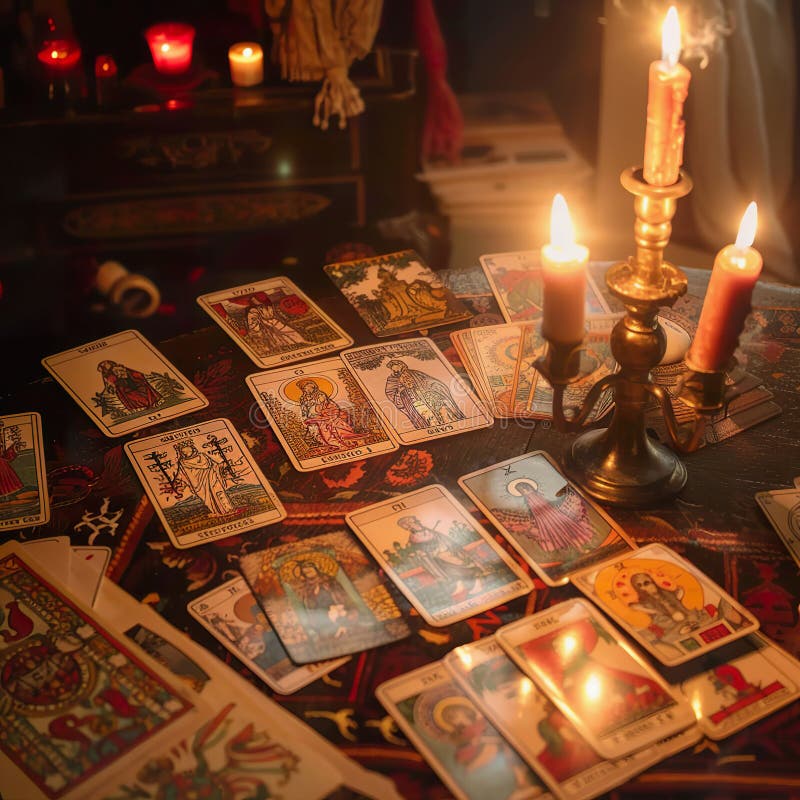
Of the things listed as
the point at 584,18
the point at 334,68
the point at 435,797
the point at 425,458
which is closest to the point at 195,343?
the point at 425,458

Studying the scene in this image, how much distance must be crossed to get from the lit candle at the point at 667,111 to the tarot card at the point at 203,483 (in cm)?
71

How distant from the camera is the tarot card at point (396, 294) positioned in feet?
6.04

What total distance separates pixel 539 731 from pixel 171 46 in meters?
2.37

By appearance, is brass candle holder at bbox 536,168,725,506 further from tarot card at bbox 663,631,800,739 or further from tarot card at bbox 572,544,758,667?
tarot card at bbox 663,631,800,739

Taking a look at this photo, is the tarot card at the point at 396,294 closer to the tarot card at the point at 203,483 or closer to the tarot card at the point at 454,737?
the tarot card at the point at 203,483

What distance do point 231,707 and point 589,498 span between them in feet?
1.96

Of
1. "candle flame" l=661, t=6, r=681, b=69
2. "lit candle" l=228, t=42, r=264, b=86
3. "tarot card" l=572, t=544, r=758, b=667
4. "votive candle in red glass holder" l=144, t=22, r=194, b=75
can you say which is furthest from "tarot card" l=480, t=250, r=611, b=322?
"votive candle in red glass holder" l=144, t=22, r=194, b=75

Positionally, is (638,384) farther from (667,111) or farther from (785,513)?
A: (667,111)

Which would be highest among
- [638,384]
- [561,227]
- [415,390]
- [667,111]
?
[667,111]

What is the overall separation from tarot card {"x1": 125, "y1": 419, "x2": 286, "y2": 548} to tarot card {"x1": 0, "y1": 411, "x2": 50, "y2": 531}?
145 millimetres

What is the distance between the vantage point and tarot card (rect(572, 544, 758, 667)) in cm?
125

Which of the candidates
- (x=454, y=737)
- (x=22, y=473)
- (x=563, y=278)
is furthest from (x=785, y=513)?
(x=22, y=473)

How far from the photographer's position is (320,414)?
1632mm

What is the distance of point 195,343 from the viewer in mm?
1827
